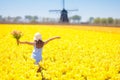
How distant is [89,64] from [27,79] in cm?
282

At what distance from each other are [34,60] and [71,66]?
1116 mm

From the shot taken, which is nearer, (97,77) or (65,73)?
(97,77)

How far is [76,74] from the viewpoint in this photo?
8.71 m

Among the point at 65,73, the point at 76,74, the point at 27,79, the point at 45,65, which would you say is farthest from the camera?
the point at 45,65

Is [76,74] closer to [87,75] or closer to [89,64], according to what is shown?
[87,75]

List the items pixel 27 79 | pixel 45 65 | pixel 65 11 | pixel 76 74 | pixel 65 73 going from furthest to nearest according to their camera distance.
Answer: pixel 65 11 < pixel 45 65 < pixel 65 73 < pixel 76 74 < pixel 27 79

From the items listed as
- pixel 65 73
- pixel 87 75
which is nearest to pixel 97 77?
pixel 87 75

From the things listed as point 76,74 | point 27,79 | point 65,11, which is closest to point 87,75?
point 76,74

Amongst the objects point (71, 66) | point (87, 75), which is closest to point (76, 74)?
point (87, 75)

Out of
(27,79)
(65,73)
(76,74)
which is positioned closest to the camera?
(27,79)

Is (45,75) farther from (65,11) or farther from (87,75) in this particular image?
(65,11)

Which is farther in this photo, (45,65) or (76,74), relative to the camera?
(45,65)

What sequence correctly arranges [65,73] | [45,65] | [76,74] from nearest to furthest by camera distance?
[76,74] → [65,73] → [45,65]

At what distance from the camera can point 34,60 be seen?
1030cm
